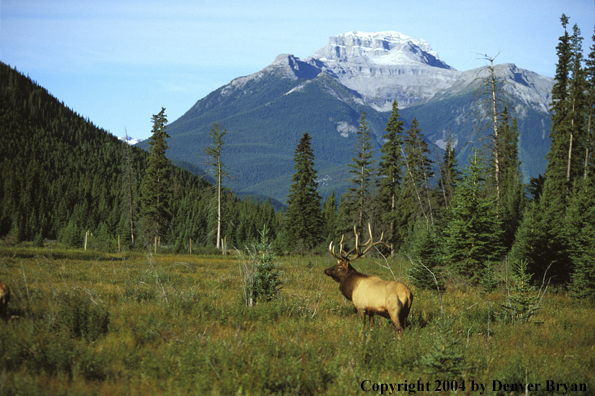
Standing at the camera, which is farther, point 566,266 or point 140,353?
point 566,266

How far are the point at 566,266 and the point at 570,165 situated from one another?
75.7 ft

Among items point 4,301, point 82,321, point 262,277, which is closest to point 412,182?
point 262,277

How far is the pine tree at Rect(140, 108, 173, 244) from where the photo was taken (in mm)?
48844

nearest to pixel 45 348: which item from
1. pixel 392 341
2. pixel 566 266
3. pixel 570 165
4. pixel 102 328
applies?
pixel 102 328

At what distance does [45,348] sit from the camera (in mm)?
5668

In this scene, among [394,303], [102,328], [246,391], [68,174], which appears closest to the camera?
[246,391]

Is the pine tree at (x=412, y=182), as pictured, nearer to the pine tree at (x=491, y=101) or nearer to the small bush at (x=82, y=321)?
the pine tree at (x=491, y=101)

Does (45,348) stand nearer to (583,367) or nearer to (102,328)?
(102,328)

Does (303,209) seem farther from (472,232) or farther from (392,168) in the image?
(472,232)

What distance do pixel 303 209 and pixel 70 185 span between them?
292ft

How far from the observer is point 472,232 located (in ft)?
56.6

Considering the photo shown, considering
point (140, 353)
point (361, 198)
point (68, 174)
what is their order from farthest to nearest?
point (68, 174), point (361, 198), point (140, 353)

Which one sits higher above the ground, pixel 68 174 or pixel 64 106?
pixel 64 106

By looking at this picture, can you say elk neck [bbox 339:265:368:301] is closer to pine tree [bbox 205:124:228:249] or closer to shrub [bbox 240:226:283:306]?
shrub [bbox 240:226:283:306]
